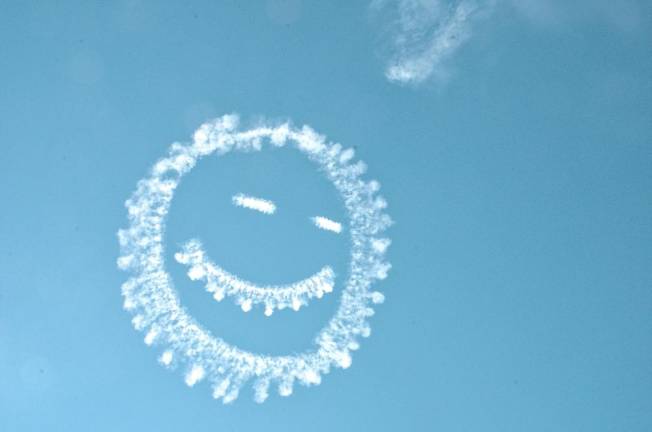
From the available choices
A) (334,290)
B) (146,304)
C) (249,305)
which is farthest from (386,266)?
(146,304)

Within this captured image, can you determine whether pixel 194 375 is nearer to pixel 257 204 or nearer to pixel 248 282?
pixel 248 282

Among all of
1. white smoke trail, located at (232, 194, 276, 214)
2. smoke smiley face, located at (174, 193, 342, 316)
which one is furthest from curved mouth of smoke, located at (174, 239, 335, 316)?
white smoke trail, located at (232, 194, 276, 214)

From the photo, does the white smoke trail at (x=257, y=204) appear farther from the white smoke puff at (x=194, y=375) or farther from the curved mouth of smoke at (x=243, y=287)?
the white smoke puff at (x=194, y=375)

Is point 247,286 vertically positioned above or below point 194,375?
above

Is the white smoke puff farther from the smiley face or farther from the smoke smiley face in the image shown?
the smoke smiley face

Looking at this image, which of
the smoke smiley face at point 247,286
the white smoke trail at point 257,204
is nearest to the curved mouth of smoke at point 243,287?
the smoke smiley face at point 247,286

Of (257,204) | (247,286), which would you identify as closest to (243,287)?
(247,286)
